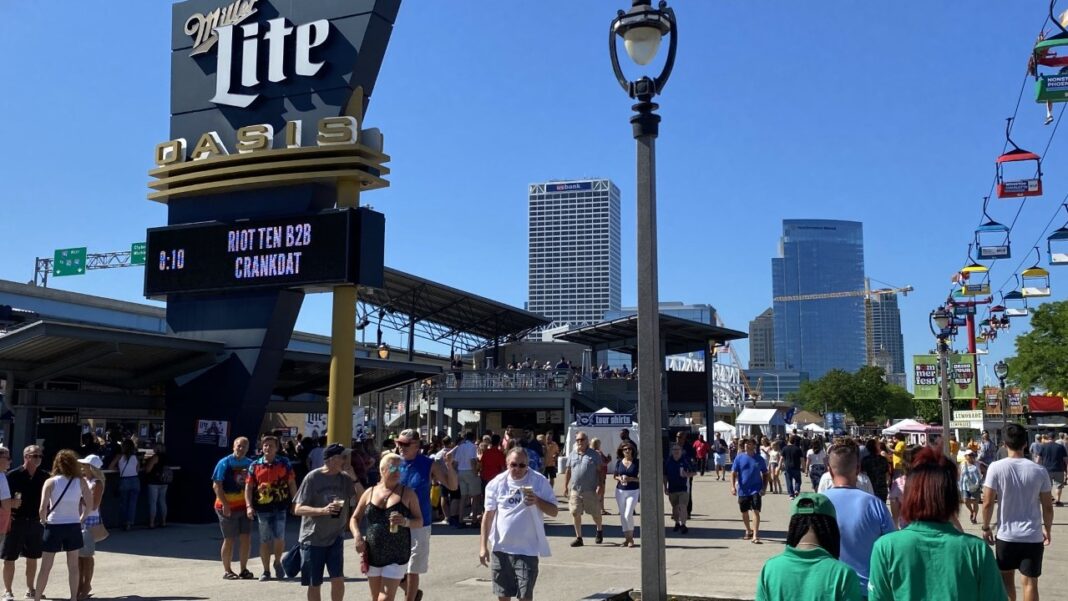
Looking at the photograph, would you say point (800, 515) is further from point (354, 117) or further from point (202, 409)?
point (202, 409)

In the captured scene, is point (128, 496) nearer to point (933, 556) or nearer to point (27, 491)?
point (27, 491)

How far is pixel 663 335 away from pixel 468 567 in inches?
1286

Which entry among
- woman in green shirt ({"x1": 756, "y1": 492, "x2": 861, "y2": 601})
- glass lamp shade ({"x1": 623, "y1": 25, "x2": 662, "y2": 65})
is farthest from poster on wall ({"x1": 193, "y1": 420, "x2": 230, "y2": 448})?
woman in green shirt ({"x1": 756, "y1": 492, "x2": 861, "y2": 601})

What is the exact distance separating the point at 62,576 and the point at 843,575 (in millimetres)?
10471

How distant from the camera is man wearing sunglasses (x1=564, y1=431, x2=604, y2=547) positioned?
14156 mm

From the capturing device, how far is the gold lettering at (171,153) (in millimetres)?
18359

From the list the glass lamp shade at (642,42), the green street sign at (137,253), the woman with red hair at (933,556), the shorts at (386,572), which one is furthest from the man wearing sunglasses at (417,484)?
the green street sign at (137,253)

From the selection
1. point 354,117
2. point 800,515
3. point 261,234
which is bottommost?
point 800,515

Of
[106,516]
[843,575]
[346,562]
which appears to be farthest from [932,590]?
[106,516]

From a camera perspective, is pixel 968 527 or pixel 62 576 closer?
pixel 62 576

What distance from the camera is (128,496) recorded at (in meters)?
16.2

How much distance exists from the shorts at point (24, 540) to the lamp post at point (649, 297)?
6.16 metres

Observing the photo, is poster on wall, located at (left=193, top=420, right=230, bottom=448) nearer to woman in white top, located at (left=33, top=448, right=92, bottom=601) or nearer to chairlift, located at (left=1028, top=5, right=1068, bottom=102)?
woman in white top, located at (left=33, top=448, right=92, bottom=601)

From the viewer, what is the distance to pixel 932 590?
12.1 ft
